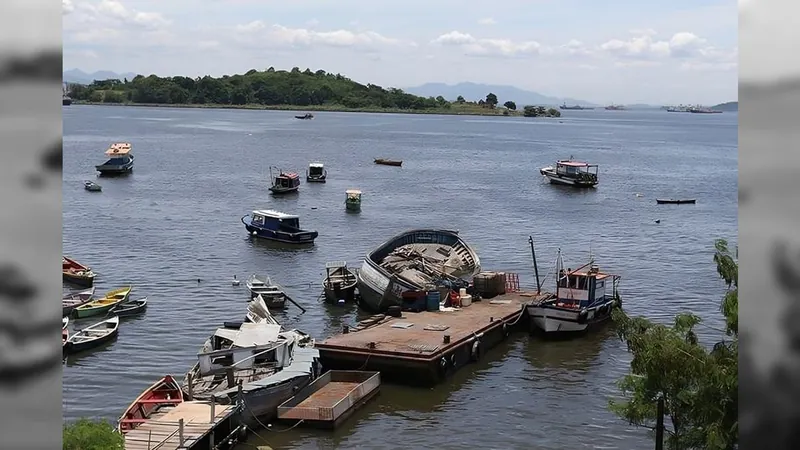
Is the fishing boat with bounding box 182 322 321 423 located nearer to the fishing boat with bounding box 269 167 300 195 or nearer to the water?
the water

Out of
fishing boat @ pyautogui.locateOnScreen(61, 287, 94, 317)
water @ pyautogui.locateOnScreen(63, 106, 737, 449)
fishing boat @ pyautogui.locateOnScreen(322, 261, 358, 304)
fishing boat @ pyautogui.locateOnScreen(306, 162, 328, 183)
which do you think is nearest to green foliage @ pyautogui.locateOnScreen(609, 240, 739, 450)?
water @ pyautogui.locateOnScreen(63, 106, 737, 449)

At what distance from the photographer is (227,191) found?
2589 inches

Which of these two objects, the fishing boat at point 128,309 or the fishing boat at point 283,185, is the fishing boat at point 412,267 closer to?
the fishing boat at point 128,309

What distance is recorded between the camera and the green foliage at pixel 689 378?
26.0 ft

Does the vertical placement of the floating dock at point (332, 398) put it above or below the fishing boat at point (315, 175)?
below

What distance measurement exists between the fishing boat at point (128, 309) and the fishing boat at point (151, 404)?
32.6 ft

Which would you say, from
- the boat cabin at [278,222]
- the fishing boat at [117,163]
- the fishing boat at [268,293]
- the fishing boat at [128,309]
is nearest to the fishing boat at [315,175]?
the fishing boat at [117,163]

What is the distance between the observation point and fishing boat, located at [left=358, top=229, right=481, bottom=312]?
97.1ft

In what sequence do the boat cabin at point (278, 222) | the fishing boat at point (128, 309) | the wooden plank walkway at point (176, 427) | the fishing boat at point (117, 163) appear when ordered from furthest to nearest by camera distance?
the fishing boat at point (117, 163) < the boat cabin at point (278, 222) < the fishing boat at point (128, 309) < the wooden plank walkway at point (176, 427)

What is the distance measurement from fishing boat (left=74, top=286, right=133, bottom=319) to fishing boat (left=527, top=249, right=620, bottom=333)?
13.1m

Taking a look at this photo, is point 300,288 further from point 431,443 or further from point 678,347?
point 678,347

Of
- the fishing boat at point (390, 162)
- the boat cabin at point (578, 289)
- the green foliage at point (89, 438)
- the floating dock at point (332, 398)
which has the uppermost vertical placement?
the fishing boat at point (390, 162)

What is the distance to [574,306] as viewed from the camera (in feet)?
93.0

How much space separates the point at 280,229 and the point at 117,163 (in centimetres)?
3367
